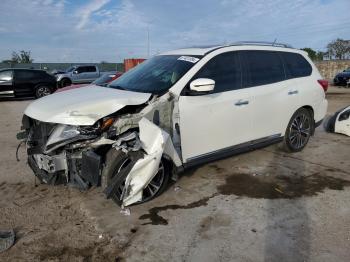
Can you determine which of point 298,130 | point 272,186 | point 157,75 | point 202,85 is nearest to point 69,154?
point 157,75

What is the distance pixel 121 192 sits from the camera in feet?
13.4

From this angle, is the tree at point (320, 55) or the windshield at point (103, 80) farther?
the tree at point (320, 55)

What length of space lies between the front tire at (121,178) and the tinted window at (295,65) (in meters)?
2.92

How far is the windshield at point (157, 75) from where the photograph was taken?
4.54 meters

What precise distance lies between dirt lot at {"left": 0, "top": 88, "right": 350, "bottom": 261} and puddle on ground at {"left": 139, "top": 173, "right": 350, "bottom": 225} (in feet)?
0.04

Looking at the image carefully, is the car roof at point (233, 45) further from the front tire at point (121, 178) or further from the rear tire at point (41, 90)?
the rear tire at point (41, 90)

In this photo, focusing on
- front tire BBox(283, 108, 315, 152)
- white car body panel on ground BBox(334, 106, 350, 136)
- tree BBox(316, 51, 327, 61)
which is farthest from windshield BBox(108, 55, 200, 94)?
tree BBox(316, 51, 327, 61)

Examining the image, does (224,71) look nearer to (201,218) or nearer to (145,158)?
A: (145,158)

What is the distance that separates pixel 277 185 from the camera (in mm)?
4848

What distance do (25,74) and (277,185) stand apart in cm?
1557

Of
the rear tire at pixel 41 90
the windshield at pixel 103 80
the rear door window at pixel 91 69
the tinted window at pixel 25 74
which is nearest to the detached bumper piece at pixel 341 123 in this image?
the windshield at pixel 103 80

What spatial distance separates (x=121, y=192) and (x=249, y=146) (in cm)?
218

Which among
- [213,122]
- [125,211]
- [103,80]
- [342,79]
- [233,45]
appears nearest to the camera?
[125,211]

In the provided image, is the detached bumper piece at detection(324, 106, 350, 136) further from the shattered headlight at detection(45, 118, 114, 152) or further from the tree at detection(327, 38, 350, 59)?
the tree at detection(327, 38, 350, 59)
